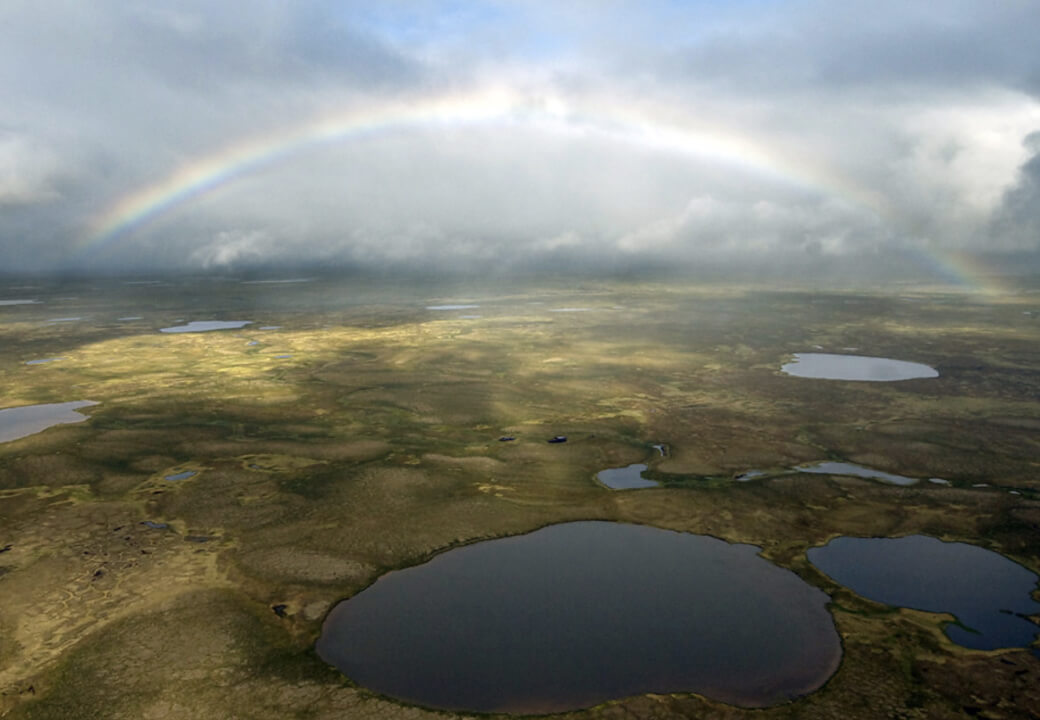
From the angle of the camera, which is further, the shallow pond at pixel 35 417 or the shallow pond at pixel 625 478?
the shallow pond at pixel 35 417

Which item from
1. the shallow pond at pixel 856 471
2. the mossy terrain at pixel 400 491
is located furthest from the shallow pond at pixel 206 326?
the shallow pond at pixel 856 471

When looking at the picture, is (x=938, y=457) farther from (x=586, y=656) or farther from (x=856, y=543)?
(x=586, y=656)

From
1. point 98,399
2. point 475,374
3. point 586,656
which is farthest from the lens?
point 475,374

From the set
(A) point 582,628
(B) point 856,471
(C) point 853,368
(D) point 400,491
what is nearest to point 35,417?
(D) point 400,491

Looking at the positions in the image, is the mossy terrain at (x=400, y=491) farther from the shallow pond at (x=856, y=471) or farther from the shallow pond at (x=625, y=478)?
the shallow pond at (x=856, y=471)

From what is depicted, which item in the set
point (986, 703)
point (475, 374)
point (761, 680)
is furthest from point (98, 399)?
point (986, 703)
